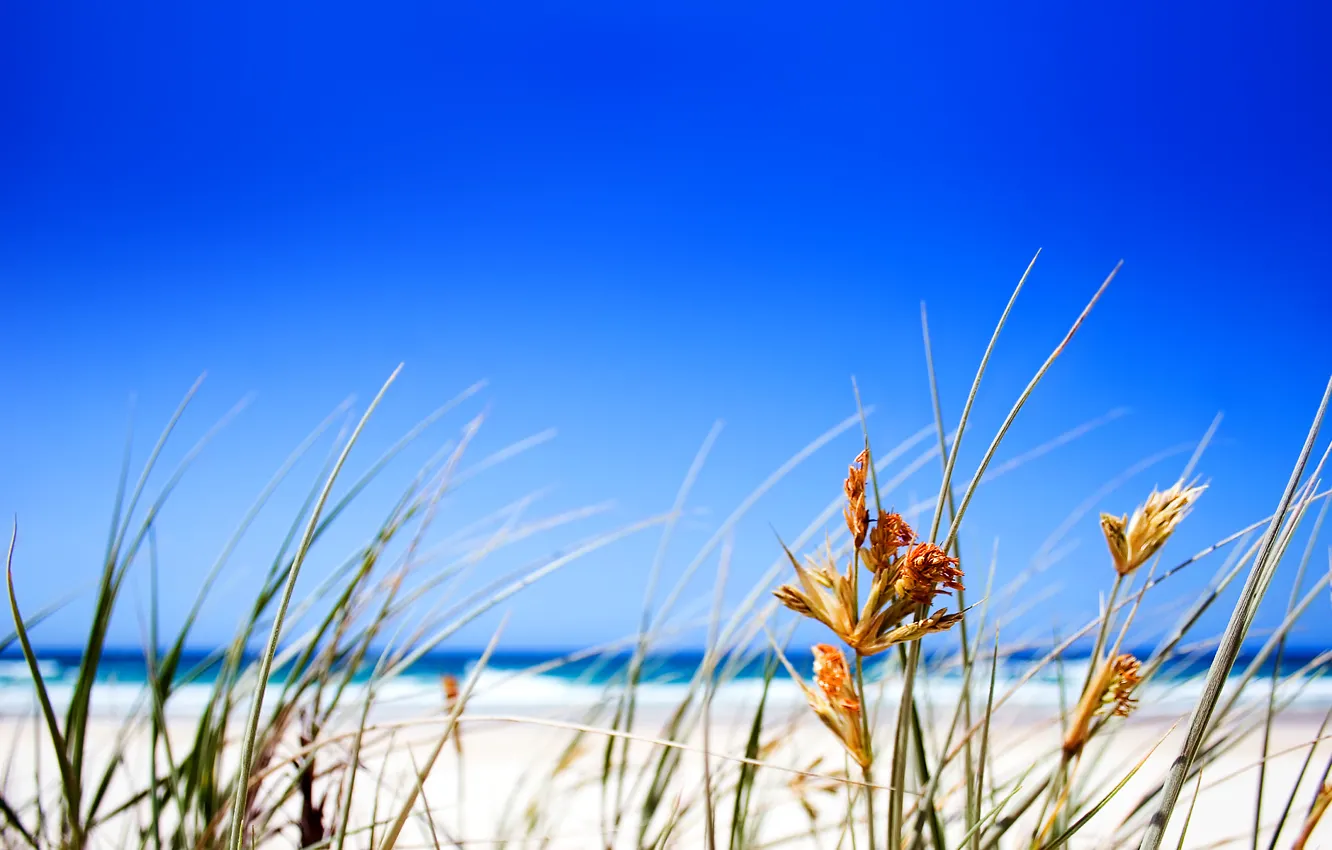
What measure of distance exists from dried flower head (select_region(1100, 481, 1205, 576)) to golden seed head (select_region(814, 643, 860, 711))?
0.52 feet

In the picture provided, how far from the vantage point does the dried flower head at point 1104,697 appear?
42cm

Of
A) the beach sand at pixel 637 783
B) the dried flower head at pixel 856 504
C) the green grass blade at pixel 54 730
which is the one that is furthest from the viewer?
the beach sand at pixel 637 783

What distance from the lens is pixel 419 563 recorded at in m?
1.02

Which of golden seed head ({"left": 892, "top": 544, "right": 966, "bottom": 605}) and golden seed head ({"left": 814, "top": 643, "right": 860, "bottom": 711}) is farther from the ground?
golden seed head ({"left": 892, "top": 544, "right": 966, "bottom": 605})

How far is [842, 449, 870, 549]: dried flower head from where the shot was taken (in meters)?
0.37

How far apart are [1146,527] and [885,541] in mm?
154

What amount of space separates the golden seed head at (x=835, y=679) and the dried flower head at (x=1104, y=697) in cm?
10

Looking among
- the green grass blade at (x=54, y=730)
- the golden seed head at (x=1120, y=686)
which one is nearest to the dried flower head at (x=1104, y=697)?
the golden seed head at (x=1120, y=686)

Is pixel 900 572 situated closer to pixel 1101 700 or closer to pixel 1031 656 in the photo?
pixel 1101 700

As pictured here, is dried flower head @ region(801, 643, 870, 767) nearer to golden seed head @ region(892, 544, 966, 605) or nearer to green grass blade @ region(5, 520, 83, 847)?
golden seed head @ region(892, 544, 966, 605)

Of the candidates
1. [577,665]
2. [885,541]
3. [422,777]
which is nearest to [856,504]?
[885,541]

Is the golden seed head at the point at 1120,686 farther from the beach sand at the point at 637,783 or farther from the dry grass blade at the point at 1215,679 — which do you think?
the beach sand at the point at 637,783

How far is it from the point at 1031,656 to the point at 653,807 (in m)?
1.12

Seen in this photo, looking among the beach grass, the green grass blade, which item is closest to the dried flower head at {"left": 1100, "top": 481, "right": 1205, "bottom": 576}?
the beach grass
